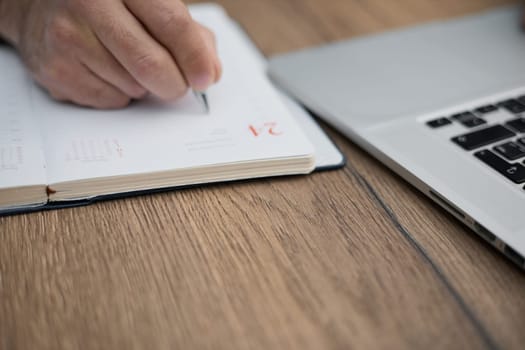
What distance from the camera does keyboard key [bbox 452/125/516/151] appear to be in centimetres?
57

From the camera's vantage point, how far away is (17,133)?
0.56 meters

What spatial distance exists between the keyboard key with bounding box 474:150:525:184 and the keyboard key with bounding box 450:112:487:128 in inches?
2.1

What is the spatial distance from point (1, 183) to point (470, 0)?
2.63 ft

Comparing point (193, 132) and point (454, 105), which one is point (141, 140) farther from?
point (454, 105)

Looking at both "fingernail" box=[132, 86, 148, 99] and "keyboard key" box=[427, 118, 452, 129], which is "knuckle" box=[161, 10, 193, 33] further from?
"keyboard key" box=[427, 118, 452, 129]

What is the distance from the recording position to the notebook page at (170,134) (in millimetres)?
532

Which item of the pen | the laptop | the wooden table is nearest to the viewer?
the wooden table

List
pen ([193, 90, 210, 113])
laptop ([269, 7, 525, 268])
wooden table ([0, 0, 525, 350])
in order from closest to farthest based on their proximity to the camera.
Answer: wooden table ([0, 0, 525, 350]) < laptop ([269, 7, 525, 268]) < pen ([193, 90, 210, 113])

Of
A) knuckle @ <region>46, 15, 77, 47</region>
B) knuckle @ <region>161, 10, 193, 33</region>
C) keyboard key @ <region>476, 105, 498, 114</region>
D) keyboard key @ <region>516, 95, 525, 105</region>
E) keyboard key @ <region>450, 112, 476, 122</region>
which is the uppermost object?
knuckle @ <region>161, 10, 193, 33</region>

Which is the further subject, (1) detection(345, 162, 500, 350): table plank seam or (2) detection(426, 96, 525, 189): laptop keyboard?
(2) detection(426, 96, 525, 189): laptop keyboard

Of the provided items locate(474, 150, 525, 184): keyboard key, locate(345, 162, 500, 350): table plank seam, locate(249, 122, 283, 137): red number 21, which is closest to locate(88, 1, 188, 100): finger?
locate(249, 122, 283, 137): red number 21

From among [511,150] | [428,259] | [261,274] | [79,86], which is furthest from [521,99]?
[79,86]

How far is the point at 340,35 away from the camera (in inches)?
33.5

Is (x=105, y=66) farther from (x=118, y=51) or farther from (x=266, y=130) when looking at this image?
(x=266, y=130)
